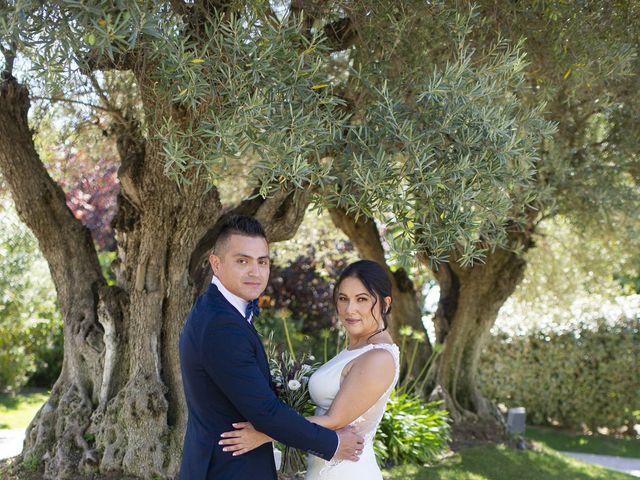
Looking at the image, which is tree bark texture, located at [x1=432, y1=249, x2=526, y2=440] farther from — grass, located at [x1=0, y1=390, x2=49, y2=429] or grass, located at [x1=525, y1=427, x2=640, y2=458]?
grass, located at [x1=0, y1=390, x2=49, y2=429]

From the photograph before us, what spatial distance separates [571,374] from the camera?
1302 cm

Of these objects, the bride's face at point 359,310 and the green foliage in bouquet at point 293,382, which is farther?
the green foliage in bouquet at point 293,382

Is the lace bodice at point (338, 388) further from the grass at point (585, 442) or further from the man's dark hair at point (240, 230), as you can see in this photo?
the grass at point (585, 442)

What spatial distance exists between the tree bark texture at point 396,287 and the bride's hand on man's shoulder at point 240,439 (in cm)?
691

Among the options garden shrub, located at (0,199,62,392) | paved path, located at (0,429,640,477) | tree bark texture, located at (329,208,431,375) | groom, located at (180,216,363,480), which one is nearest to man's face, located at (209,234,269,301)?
groom, located at (180,216,363,480)

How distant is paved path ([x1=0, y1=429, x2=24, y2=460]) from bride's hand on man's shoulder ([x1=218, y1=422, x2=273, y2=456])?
569 centimetres

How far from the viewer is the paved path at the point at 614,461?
10.4m

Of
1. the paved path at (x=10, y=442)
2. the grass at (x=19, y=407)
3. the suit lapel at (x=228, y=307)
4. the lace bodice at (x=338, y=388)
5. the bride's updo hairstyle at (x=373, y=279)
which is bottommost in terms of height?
the paved path at (x=10, y=442)

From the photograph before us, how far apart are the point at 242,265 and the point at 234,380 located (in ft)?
1.83

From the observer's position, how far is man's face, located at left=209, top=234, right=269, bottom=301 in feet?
11.0

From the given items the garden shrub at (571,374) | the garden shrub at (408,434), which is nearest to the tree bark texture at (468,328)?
the garden shrub at (408,434)

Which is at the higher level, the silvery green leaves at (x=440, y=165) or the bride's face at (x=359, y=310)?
the silvery green leaves at (x=440, y=165)

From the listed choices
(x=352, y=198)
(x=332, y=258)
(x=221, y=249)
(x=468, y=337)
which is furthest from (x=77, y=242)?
(x=332, y=258)

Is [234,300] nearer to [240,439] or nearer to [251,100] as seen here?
[240,439]
